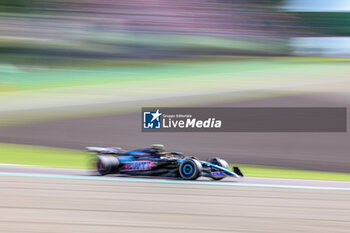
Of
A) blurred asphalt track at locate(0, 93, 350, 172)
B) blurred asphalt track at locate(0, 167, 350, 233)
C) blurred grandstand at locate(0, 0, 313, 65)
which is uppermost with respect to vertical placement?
blurred grandstand at locate(0, 0, 313, 65)

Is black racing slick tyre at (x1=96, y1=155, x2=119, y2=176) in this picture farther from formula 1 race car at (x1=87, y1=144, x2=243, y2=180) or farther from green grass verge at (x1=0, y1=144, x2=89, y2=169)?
green grass verge at (x1=0, y1=144, x2=89, y2=169)

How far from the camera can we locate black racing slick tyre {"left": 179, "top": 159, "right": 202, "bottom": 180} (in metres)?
7.28

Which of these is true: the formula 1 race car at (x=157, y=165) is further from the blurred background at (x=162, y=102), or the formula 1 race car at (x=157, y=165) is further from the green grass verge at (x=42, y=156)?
the green grass verge at (x=42, y=156)

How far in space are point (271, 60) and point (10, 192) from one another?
16696mm

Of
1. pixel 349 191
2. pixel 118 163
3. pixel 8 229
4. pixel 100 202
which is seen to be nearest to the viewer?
pixel 8 229

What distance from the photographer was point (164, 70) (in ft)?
62.8

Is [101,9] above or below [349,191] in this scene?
above

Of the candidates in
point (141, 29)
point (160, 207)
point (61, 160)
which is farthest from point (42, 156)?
point (141, 29)

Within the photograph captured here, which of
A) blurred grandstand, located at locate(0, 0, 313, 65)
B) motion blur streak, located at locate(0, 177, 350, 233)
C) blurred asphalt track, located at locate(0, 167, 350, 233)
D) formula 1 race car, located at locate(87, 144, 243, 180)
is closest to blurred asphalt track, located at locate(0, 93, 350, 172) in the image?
blurred grandstand, located at locate(0, 0, 313, 65)

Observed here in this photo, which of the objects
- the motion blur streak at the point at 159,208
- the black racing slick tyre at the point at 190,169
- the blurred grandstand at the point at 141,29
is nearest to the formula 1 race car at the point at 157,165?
the black racing slick tyre at the point at 190,169

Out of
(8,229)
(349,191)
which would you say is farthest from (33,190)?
(349,191)

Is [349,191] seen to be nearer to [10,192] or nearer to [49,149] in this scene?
[10,192]

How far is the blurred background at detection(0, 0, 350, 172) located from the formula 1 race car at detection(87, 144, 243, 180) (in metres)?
5.28

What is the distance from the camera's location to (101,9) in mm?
22281
